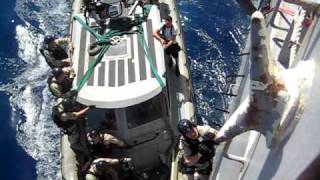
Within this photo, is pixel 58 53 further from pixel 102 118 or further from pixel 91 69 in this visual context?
pixel 102 118

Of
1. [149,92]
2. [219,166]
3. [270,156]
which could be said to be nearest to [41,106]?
[149,92]

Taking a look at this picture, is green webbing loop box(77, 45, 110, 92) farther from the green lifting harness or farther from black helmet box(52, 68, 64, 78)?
black helmet box(52, 68, 64, 78)

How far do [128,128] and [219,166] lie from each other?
415cm

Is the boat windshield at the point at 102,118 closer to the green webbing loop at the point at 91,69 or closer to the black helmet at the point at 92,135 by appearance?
the black helmet at the point at 92,135

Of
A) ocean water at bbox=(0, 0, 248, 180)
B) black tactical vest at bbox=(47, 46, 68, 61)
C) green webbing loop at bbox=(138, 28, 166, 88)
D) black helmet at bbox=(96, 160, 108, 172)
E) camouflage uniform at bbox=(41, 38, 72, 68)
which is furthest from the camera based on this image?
ocean water at bbox=(0, 0, 248, 180)

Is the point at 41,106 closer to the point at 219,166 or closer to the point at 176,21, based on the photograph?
the point at 176,21

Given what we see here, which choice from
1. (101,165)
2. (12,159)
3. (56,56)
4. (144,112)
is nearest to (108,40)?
(56,56)

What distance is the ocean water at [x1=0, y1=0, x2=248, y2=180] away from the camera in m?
16.6

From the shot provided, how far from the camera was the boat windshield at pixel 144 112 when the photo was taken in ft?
41.3

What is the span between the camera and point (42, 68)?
19.6 meters

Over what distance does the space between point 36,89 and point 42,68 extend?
1227 mm

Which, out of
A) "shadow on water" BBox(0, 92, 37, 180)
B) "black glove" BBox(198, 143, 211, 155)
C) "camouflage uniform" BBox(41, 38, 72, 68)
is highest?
"black glove" BBox(198, 143, 211, 155)

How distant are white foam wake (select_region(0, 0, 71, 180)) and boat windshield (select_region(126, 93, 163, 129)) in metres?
4.27

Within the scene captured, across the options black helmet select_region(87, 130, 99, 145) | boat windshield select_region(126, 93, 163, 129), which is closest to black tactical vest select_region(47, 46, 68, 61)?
black helmet select_region(87, 130, 99, 145)
